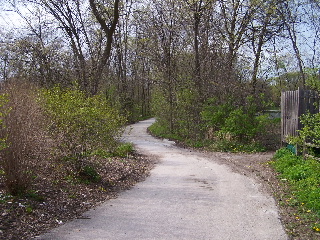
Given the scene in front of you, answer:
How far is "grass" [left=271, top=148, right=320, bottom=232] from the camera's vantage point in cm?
671

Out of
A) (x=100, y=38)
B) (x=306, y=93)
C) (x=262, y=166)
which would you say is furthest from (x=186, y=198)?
(x=100, y=38)

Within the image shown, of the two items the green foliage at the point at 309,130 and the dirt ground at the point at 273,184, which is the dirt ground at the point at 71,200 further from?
the green foliage at the point at 309,130

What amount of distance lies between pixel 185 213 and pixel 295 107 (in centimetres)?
725

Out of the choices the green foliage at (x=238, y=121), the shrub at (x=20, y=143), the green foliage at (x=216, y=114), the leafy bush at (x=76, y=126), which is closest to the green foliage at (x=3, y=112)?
the shrub at (x=20, y=143)

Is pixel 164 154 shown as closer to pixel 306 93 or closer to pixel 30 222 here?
pixel 306 93

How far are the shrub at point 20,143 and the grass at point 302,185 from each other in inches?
198

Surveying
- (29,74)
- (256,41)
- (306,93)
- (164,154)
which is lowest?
(164,154)

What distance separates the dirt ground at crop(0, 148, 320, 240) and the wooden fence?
1.86 m

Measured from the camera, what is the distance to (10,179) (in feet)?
21.7

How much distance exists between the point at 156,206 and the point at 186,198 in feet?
3.33

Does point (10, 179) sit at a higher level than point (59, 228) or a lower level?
higher

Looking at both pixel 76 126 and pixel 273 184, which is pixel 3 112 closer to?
pixel 76 126

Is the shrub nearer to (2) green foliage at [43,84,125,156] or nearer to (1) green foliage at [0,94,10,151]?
(1) green foliage at [0,94,10,151]

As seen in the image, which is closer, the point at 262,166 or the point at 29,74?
the point at 262,166
